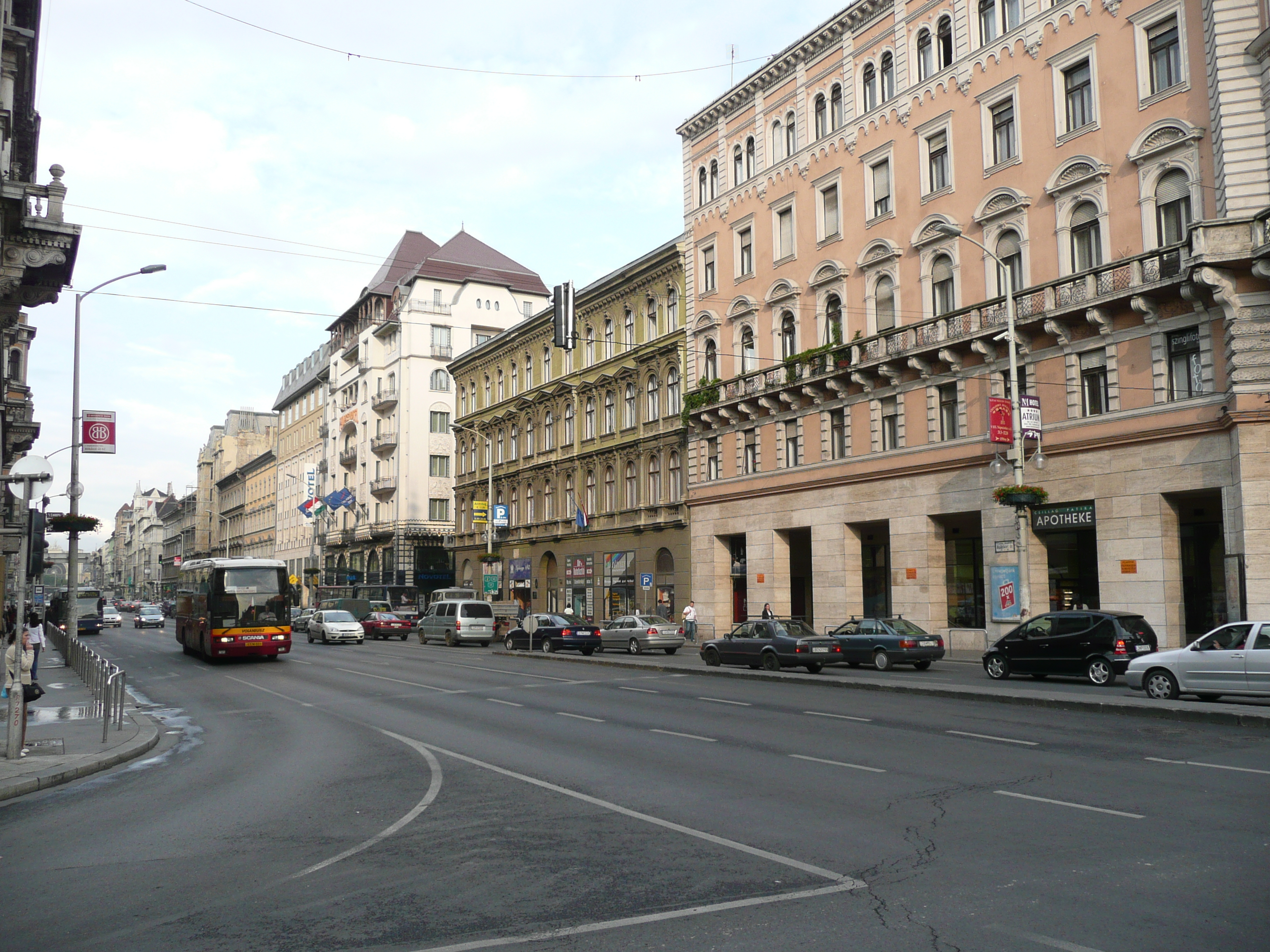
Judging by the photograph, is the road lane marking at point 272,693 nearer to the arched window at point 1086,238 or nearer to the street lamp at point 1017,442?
the street lamp at point 1017,442

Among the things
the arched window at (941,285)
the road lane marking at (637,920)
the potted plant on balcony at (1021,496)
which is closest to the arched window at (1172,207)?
the potted plant on balcony at (1021,496)

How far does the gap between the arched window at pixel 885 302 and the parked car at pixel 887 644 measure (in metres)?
11.8

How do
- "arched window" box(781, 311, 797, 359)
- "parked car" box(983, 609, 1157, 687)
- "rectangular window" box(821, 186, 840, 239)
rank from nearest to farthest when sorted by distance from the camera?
"parked car" box(983, 609, 1157, 687)
"rectangular window" box(821, 186, 840, 239)
"arched window" box(781, 311, 797, 359)

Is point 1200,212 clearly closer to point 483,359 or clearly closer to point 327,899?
point 327,899

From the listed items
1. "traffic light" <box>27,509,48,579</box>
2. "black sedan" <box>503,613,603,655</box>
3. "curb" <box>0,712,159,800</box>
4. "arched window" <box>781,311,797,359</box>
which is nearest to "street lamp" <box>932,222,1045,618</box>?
"arched window" <box>781,311,797,359</box>

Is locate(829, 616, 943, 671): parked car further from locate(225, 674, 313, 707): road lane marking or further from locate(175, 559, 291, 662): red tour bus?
locate(175, 559, 291, 662): red tour bus

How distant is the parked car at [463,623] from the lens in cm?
4625

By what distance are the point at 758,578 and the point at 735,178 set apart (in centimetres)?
1666

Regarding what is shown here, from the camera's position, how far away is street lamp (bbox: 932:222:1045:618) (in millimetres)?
26812

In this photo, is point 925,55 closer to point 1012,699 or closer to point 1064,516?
point 1064,516

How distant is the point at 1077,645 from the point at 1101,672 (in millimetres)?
692

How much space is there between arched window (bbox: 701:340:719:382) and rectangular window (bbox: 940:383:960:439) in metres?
12.1

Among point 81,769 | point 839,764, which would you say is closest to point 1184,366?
point 839,764

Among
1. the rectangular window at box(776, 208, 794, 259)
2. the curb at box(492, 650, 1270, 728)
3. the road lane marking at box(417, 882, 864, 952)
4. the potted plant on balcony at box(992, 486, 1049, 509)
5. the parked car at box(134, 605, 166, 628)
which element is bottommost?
the parked car at box(134, 605, 166, 628)
